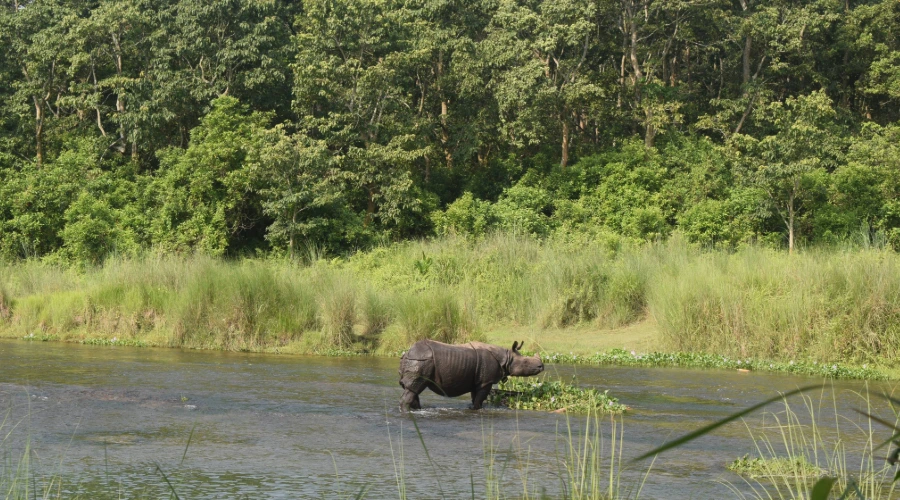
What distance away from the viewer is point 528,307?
20141 mm

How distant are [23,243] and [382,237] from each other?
1165 cm

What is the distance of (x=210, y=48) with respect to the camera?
33625 millimetres

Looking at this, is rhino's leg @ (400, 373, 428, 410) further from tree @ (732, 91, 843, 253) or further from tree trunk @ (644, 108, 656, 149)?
tree trunk @ (644, 108, 656, 149)

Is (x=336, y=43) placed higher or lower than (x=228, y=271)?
higher

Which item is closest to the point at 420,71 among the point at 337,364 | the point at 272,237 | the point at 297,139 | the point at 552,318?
the point at 297,139

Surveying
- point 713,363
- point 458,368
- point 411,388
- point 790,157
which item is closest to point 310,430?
point 411,388

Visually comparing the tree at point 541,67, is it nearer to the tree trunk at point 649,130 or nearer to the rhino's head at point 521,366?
the tree trunk at point 649,130

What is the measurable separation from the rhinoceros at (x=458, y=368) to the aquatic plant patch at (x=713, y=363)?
132 inches

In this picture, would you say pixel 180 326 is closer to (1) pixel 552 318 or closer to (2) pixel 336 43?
(1) pixel 552 318

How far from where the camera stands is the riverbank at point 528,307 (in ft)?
52.4

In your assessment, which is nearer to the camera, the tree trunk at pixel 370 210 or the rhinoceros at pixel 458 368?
the rhinoceros at pixel 458 368

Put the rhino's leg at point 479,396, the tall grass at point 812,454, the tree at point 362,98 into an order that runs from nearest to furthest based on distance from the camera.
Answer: the tall grass at point 812,454, the rhino's leg at point 479,396, the tree at point 362,98

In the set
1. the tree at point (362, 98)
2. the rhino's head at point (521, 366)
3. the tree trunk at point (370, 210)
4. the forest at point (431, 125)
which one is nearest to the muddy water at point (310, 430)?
the rhino's head at point (521, 366)

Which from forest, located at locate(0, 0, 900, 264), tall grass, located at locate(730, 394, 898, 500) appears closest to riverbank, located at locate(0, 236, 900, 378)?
tall grass, located at locate(730, 394, 898, 500)
